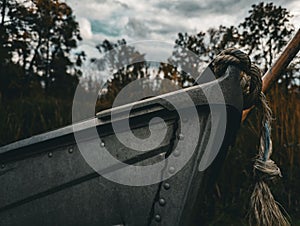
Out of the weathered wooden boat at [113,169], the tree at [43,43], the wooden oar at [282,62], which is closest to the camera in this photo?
the weathered wooden boat at [113,169]

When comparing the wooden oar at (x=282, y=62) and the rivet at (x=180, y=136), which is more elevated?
the wooden oar at (x=282, y=62)

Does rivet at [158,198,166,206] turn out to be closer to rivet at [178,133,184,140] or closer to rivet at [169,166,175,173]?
rivet at [169,166,175,173]

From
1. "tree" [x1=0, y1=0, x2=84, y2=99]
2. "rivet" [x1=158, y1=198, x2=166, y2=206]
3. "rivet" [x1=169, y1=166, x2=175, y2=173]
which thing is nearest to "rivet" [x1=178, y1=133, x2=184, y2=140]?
"rivet" [x1=169, y1=166, x2=175, y2=173]

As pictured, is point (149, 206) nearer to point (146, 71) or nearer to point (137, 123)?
point (137, 123)

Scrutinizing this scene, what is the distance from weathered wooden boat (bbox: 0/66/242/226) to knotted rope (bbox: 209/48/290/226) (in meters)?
0.06

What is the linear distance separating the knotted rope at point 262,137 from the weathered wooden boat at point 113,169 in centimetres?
6

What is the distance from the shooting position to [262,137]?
162 centimetres

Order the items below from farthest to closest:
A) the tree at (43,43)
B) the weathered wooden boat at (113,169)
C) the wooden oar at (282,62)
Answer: the tree at (43,43), the wooden oar at (282,62), the weathered wooden boat at (113,169)

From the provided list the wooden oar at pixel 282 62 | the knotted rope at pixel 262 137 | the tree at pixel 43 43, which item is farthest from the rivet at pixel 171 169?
the tree at pixel 43 43

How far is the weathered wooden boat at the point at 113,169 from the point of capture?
1453mm

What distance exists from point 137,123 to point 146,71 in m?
4.01

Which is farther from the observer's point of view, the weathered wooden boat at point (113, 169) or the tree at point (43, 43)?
the tree at point (43, 43)

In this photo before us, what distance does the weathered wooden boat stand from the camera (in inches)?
57.2

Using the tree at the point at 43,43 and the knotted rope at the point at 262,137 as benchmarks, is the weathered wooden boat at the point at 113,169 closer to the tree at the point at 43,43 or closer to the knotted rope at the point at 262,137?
the knotted rope at the point at 262,137
